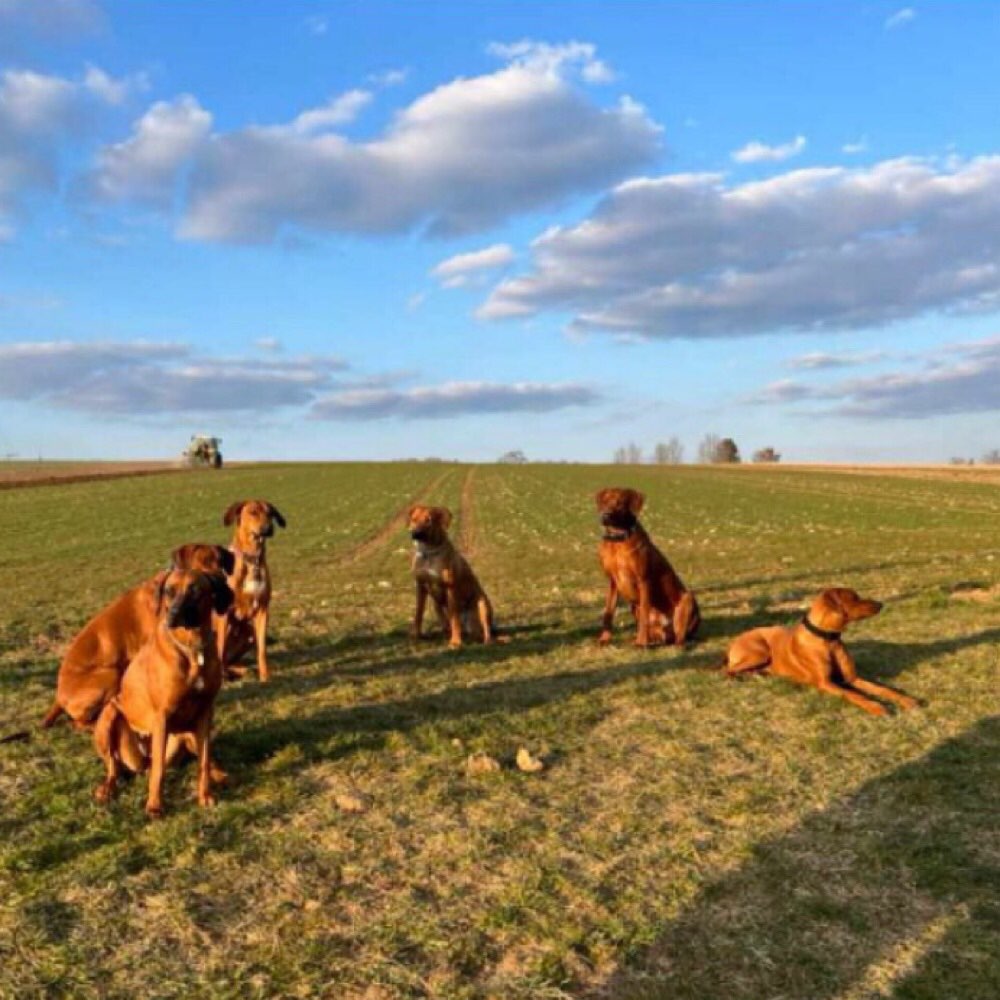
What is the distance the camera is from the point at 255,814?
499cm

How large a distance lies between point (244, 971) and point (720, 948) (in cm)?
209

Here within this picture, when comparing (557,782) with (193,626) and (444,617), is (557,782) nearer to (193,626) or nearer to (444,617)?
(193,626)

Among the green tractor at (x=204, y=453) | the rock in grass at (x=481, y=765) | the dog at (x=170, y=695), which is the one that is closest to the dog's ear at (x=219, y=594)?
the dog at (x=170, y=695)

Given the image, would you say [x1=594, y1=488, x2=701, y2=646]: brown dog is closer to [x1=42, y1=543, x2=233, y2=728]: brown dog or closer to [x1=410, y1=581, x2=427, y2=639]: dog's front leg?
[x1=410, y1=581, x2=427, y2=639]: dog's front leg

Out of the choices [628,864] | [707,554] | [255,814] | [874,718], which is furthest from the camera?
[707,554]

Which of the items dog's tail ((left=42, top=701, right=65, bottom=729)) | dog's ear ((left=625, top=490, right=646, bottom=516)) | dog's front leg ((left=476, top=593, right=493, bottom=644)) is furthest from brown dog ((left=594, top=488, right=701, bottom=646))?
dog's tail ((left=42, top=701, right=65, bottom=729))

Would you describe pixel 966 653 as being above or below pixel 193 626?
below

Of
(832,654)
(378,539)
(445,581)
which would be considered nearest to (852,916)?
(832,654)

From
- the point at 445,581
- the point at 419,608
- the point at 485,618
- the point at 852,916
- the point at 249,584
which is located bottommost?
the point at 852,916

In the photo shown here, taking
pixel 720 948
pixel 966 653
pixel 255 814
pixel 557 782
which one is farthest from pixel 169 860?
pixel 966 653

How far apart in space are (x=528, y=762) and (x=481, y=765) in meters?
0.34

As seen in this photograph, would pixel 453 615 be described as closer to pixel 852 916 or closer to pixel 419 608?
pixel 419 608

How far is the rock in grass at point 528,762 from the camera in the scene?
570 cm

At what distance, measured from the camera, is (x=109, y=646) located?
617 centimetres
